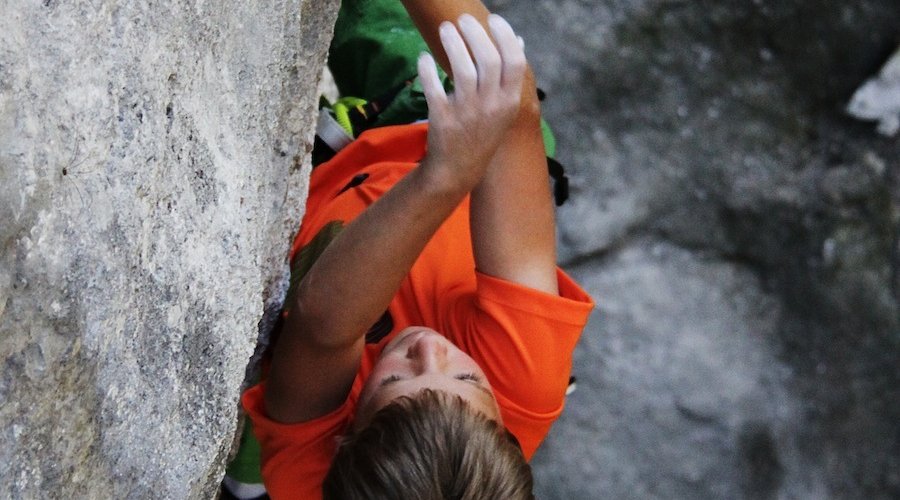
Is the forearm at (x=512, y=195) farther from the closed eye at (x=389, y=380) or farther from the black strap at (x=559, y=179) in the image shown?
the black strap at (x=559, y=179)

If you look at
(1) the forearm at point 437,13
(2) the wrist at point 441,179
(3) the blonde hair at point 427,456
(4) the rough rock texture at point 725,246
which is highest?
(1) the forearm at point 437,13

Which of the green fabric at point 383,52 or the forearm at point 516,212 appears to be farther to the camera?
the green fabric at point 383,52

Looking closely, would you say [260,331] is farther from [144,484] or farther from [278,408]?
[144,484]

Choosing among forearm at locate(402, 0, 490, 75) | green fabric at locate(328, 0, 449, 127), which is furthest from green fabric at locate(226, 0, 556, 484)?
forearm at locate(402, 0, 490, 75)

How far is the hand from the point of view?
688mm

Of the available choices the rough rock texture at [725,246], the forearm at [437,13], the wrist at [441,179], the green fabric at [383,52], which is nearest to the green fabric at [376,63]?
the green fabric at [383,52]

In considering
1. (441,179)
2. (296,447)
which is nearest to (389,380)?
(296,447)

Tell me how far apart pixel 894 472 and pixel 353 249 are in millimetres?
1605

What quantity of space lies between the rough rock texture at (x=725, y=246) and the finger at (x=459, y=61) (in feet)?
4.47

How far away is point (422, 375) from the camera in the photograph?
0.91m

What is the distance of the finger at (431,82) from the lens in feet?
2.27

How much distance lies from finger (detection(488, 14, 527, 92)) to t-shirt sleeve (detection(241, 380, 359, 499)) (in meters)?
0.41

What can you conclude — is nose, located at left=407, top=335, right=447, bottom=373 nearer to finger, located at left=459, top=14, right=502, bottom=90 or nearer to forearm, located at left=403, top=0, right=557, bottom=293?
forearm, located at left=403, top=0, right=557, bottom=293

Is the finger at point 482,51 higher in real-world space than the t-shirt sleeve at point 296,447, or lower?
higher
